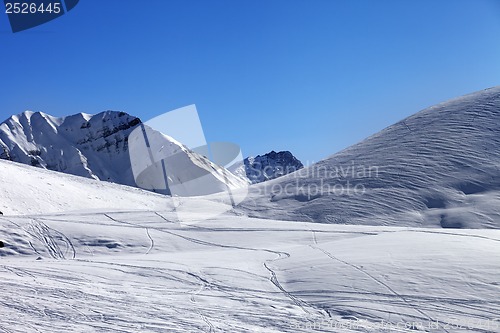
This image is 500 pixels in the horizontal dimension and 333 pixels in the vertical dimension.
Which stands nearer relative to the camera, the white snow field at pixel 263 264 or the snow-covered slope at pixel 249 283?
the snow-covered slope at pixel 249 283

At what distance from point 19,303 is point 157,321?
7.79 feet

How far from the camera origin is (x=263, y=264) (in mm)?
13281

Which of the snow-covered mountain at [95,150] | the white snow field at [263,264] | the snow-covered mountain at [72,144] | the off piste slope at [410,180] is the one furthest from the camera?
the snow-covered mountain at [72,144]

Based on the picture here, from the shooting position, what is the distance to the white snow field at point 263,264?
8.37 m

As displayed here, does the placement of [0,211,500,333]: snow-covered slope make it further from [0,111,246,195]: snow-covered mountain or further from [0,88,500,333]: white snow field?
[0,111,246,195]: snow-covered mountain

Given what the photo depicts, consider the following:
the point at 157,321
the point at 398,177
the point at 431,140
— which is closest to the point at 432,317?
the point at 157,321

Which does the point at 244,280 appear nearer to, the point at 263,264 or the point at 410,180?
the point at 263,264

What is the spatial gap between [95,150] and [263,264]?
576ft


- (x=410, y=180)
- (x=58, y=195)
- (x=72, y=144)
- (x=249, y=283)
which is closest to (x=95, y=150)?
(x=72, y=144)

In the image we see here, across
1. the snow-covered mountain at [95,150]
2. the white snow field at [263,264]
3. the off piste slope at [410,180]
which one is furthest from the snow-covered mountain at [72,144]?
the white snow field at [263,264]

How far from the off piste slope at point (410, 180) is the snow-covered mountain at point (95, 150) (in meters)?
109

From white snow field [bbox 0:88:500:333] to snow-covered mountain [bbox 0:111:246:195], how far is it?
118910 millimetres

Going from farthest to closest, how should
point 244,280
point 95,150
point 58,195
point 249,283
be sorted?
point 95,150
point 58,195
point 244,280
point 249,283

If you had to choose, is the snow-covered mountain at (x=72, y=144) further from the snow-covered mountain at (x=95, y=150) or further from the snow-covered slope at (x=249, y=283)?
the snow-covered slope at (x=249, y=283)
